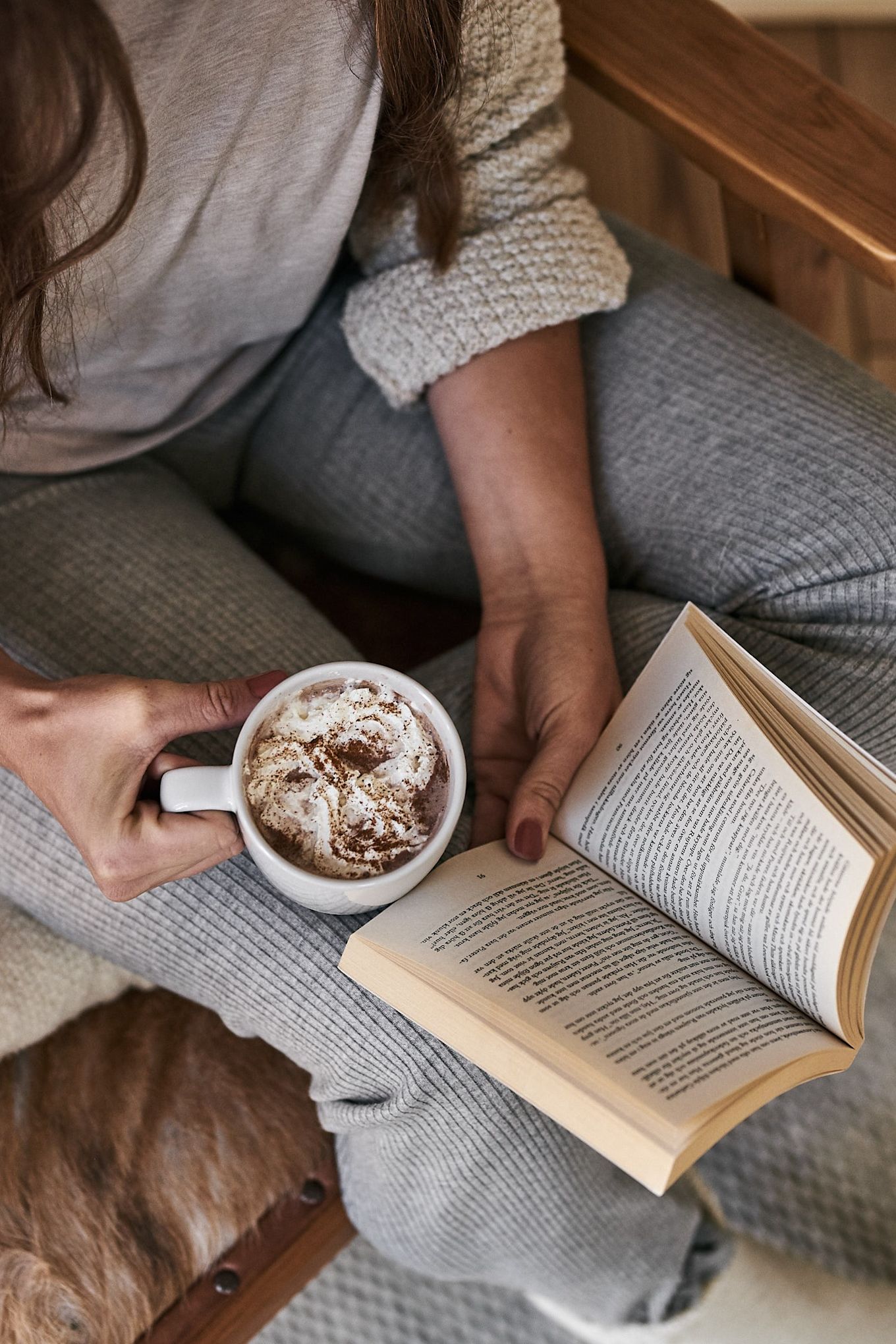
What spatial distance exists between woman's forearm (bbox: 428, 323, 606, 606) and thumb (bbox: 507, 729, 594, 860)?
0.13 metres

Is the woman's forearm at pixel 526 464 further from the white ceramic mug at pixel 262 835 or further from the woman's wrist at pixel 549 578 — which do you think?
the white ceramic mug at pixel 262 835

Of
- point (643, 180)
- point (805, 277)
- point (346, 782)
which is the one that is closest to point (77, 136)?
point (346, 782)

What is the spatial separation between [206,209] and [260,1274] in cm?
69

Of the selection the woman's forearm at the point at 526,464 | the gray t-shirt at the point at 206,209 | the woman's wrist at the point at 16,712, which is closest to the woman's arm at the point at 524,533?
the woman's forearm at the point at 526,464

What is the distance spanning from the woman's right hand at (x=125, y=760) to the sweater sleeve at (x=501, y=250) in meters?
0.29

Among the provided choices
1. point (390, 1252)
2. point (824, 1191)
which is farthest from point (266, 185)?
point (824, 1191)

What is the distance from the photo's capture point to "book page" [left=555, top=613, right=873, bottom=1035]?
502 millimetres

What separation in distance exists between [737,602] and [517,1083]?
37cm

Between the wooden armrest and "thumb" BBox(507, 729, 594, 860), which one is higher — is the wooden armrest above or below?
above

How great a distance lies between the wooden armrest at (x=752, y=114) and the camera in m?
0.67

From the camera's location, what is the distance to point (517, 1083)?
1.56ft

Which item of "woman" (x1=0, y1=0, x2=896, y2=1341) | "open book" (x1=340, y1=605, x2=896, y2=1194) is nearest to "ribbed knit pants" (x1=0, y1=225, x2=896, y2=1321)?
"woman" (x1=0, y1=0, x2=896, y2=1341)

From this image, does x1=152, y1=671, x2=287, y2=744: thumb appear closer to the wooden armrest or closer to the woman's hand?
the woman's hand

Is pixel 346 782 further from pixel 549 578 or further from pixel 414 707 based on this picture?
pixel 549 578
